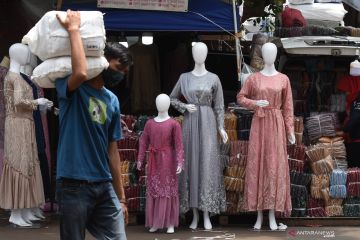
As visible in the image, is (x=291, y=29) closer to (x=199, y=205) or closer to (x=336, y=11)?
(x=336, y=11)

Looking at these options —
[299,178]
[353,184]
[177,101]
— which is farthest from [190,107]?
[353,184]

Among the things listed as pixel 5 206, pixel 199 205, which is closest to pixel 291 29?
pixel 199 205

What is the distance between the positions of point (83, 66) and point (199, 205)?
13.8 ft

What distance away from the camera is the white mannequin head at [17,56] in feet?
27.3

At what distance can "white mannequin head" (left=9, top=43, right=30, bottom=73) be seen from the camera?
8.33 m

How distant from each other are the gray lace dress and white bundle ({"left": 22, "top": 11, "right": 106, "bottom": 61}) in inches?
145

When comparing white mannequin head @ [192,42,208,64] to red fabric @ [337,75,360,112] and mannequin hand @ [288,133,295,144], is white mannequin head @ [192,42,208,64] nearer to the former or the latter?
mannequin hand @ [288,133,295,144]

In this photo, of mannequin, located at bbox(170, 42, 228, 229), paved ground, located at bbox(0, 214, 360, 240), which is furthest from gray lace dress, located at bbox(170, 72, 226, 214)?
paved ground, located at bbox(0, 214, 360, 240)

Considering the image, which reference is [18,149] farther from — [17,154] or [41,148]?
[41,148]

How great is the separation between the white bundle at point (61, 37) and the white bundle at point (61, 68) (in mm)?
39

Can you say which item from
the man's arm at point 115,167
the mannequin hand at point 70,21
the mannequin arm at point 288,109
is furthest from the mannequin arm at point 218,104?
the mannequin hand at point 70,21

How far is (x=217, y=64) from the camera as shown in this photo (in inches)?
431

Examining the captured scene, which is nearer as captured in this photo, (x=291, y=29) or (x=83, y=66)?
(x=83, y=66)

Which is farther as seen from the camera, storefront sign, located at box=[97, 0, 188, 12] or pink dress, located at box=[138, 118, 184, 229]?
storefront sign, located at box=[97, 0, 188, 12]
